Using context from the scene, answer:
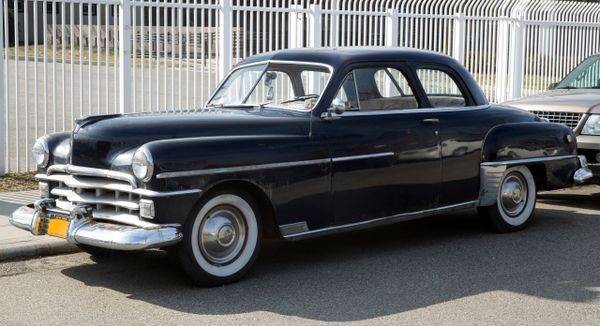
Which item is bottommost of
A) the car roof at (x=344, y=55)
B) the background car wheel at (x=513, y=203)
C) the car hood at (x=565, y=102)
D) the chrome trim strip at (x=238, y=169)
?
the background car wheel at (x=513, y=203)

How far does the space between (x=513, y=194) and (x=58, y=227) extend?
427 centimetres

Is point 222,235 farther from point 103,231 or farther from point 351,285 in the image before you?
point 351,285

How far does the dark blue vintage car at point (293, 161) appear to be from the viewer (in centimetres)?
636

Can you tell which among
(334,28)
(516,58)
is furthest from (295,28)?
(516,58)

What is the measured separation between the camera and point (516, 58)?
17297mm

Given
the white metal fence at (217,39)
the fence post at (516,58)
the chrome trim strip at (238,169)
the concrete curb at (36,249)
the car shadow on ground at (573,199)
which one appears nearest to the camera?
the chrome trim strip at (238,169)

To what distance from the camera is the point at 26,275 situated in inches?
276

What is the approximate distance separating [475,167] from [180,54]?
5365mm

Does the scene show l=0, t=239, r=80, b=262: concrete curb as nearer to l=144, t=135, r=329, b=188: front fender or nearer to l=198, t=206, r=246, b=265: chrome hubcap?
l=198, t=206, r=246, b=265: chrome hubcap

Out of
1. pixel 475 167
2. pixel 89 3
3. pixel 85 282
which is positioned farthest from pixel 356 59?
pixel 89 3

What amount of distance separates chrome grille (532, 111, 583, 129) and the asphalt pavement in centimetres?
202

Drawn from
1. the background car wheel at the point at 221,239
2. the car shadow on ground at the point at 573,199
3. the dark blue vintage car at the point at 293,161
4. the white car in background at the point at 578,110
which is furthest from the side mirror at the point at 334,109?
the car shadow on ground at the point at 573,199

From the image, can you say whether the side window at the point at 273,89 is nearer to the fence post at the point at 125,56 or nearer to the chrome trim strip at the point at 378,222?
the chrome trim strip at the point at 378,222

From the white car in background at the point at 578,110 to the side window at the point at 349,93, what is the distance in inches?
146
